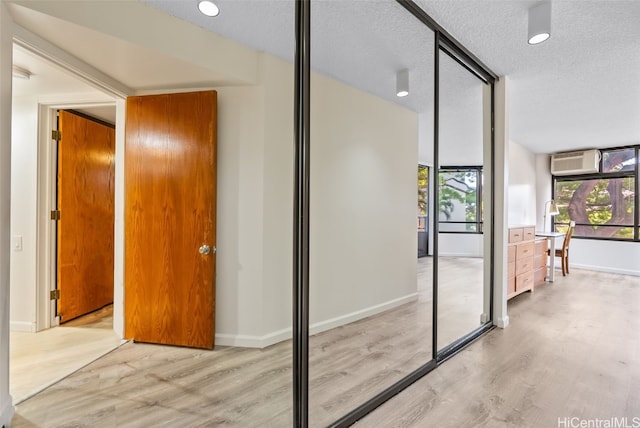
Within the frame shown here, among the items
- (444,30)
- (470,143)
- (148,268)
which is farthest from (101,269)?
(470,143)

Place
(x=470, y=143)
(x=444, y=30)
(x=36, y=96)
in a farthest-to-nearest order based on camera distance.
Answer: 1. (x=470, y=143)
2. (x=36, y=96)
3. (x=444, y=30)

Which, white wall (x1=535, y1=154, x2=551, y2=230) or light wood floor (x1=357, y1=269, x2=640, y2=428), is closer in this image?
light wood floor (x1=357, y1=269, x2=640, y2=428)

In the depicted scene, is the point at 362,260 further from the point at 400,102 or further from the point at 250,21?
the point at 250,21

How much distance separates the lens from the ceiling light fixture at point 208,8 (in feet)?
6.53

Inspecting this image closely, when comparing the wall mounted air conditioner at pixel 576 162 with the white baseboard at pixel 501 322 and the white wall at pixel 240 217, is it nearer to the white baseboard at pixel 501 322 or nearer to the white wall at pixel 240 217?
the white baseboard at pixel 501 322

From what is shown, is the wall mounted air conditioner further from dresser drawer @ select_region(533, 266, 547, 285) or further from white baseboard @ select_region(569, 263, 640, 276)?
dresser drawer @ select_region(533, 266, 547, 285)

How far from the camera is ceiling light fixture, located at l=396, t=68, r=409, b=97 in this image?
297 centimetres

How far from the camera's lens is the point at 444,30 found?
2.34 m

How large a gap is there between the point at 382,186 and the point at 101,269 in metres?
3.19

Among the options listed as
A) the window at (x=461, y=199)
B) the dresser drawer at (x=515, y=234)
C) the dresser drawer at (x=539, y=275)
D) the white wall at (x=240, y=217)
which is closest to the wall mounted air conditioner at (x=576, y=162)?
the window at (x=461, y=199)

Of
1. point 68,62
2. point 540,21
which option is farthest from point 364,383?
point 68,62

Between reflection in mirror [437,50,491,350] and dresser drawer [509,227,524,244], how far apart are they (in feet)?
2.01

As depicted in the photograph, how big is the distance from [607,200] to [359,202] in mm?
5743

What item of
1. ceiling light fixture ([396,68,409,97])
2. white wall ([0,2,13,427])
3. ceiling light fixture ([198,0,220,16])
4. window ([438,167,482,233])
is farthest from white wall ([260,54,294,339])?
window ([438,167,482,233])
